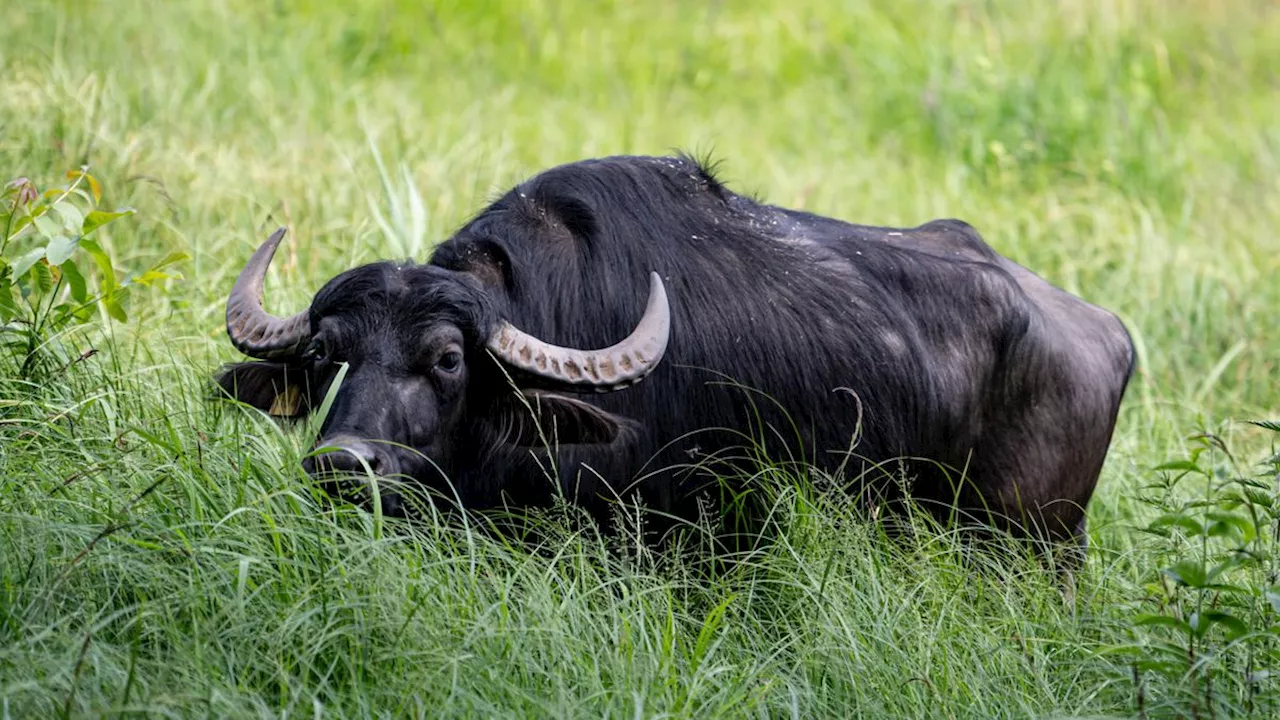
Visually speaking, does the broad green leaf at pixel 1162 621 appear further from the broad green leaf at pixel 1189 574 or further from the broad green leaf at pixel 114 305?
the broad green leaf at pixel 114 305

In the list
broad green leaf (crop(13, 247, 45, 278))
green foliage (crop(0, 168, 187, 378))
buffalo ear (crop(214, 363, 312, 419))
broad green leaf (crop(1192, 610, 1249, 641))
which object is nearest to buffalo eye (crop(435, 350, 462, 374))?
buffalo ear (crop(214, 363, 312, 419))

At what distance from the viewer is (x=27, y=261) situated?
406 centimetres

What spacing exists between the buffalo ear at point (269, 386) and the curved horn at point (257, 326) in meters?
0.07

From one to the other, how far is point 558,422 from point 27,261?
1521 millimetres

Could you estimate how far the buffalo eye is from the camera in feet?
13.8

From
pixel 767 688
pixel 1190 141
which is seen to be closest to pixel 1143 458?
pixel 767 688

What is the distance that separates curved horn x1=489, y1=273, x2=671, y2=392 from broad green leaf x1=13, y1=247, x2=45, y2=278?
1228 millimetres

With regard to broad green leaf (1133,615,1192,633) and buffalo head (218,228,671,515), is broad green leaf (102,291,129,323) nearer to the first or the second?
buffalo head (218,228,671,515)

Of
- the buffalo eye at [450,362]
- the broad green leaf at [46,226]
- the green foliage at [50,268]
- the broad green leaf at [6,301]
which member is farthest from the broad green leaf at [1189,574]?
the broad green leaf at [6,301]

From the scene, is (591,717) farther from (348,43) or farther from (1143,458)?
(348,43)

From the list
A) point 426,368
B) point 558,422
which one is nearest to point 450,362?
point 426,368

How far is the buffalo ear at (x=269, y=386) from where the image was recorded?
15.0ft

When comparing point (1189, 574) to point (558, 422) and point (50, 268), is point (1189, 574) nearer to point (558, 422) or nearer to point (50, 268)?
point (558, 422)

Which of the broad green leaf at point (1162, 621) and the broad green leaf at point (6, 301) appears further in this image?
the broad green leaf at point (6, 301)
